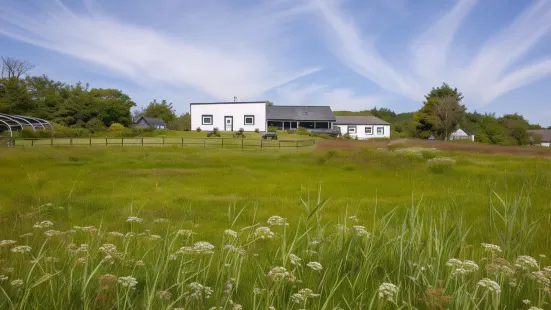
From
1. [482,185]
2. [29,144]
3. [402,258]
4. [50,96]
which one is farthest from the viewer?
[50,96]

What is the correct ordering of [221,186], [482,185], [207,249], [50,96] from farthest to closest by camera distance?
[50,96]
[221,186]
[482,185]
[207,249]

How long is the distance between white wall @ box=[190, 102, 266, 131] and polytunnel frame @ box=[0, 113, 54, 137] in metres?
26.5

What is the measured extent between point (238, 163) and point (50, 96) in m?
20.3

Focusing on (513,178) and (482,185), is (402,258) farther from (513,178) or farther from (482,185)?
(513,178)

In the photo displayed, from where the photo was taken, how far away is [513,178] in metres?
10.5

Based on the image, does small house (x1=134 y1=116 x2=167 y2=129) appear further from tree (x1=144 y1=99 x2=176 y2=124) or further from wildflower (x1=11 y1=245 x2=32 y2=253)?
wildflower (x1=11 y1=245 x2=32 y2=253)

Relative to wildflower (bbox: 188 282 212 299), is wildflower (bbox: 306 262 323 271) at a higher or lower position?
higher

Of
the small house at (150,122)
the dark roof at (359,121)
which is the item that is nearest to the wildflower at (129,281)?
the dark roof at (359,121)

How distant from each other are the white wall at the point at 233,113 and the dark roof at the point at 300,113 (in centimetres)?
301

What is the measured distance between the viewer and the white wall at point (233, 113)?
53.9m

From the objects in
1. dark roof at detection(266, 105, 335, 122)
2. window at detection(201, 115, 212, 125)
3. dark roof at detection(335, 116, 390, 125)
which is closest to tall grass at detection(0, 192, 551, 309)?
window at detection(201, 115, 212, 125)

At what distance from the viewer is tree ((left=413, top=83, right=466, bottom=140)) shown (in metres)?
45.2

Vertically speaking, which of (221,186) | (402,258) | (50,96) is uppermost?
(50,96)

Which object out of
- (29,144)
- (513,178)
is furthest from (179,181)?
(29,144)
